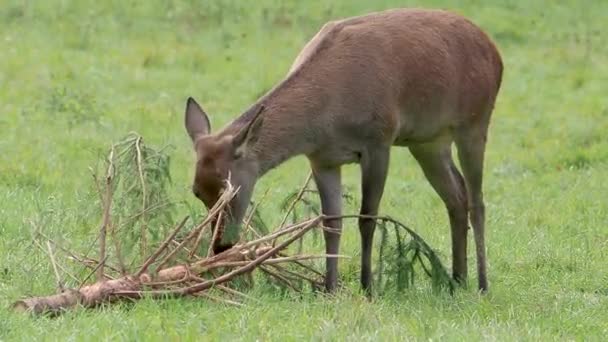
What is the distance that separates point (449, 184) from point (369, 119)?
140 cm

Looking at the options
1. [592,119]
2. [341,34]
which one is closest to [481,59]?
[341,34]

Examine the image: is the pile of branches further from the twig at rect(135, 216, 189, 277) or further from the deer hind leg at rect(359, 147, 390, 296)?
the deer hind leg at rect(359, 147, 390, 296)

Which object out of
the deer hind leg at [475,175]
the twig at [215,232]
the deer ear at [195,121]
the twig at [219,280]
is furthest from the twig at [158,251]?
the deer hind leg at [475,175]

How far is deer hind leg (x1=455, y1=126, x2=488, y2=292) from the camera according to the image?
937 centimetres

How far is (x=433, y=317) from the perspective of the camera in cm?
756

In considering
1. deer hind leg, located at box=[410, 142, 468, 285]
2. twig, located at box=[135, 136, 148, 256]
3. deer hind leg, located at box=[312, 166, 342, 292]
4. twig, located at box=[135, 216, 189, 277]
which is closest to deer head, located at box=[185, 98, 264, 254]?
twig, located at box=[135, 136, 148, 256]

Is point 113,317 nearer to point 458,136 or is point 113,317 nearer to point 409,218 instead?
point 458,136

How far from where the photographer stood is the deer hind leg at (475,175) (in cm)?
937

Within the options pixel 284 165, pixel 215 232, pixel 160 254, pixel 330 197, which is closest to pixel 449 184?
pixel 330 197

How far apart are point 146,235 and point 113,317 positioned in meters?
1.18

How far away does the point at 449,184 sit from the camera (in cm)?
975

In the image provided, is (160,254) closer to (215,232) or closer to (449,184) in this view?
(215,232)

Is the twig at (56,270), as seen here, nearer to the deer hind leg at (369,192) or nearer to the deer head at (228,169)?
the deer head at (228,169)

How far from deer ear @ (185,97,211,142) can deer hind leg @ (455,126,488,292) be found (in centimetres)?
198
